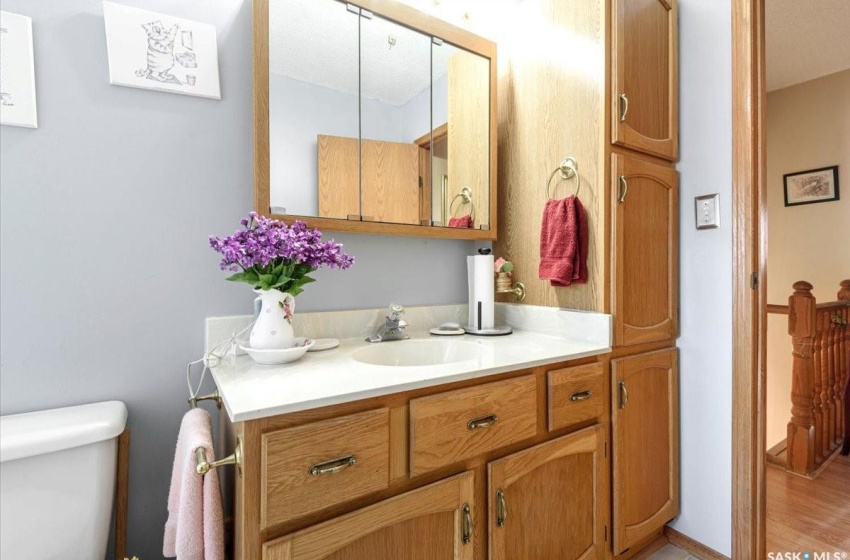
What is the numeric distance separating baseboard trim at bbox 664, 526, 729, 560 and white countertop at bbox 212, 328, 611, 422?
88 cm

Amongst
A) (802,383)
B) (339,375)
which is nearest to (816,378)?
(802,383)

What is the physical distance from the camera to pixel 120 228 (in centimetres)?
101

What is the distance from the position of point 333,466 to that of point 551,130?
4.35 feet

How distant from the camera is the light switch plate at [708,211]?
138 centimetres

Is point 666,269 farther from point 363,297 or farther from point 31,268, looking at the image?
point 31,268

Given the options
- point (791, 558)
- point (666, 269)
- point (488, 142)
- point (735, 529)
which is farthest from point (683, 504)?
point (488, 142)

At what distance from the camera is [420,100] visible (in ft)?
4.76

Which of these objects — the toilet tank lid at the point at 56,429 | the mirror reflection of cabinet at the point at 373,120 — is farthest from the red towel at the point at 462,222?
the toilet tank lid at the point at 56,429

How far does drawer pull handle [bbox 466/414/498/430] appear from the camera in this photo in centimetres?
93

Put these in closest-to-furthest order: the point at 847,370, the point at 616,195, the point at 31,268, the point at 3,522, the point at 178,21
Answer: the point at 3,522 → the point at 31,268 → the point at 178,21 → the point at 616,195 → the point at 847,370

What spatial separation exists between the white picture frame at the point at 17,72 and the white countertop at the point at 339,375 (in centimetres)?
76

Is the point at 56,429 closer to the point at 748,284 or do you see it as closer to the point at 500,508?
the point at 500,508

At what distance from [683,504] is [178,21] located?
236cm

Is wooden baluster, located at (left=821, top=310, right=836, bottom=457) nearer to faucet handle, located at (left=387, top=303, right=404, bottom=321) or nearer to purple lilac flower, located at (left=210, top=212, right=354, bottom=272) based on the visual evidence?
faucet handle, located at (left=387, top=303, right=404, bottom=321)
